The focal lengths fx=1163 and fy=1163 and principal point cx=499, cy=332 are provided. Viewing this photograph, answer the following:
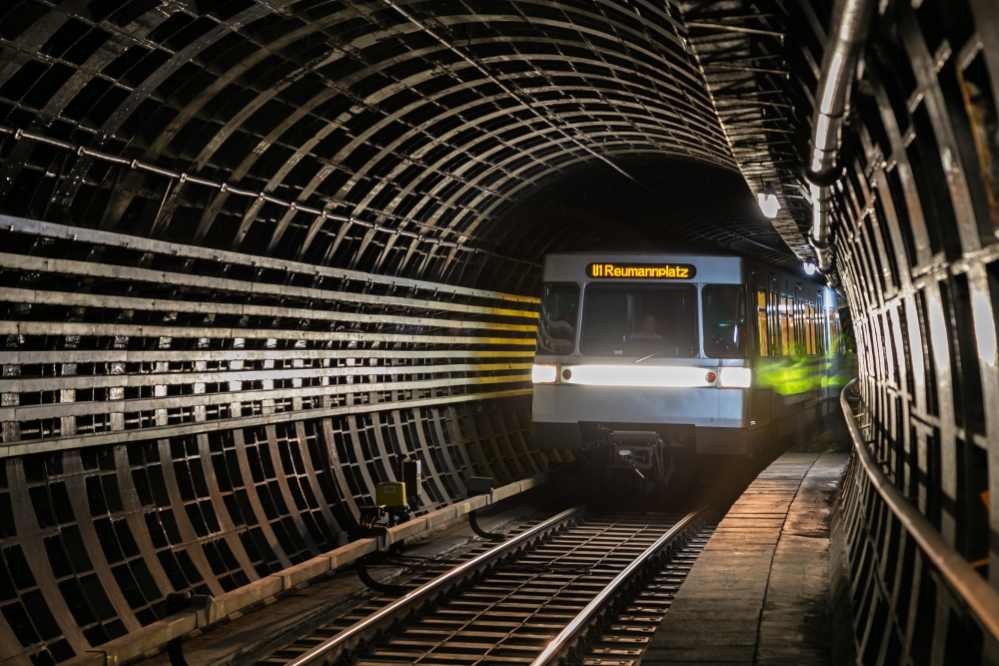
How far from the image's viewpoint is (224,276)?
11555mm

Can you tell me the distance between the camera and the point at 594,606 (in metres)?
10.1

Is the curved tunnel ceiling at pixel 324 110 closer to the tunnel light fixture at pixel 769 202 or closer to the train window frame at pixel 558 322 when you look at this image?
the tunnel light fixture at pixel 769 202

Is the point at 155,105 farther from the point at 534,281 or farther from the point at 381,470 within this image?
the point at 534,281

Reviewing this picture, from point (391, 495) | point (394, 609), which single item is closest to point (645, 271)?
point (391, 495)

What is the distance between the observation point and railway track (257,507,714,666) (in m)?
9.18

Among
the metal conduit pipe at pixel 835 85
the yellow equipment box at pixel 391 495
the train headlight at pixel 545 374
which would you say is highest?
the metal conduit pipe at pixel 835 85

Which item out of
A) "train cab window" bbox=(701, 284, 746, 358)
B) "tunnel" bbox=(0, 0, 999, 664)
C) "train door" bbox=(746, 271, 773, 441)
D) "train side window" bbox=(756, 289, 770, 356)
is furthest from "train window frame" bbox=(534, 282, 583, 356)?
"train side window" bbox=(756, 289, 770, 356)

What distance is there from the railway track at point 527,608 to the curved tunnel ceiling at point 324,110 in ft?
12.7

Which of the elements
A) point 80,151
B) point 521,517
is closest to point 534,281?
point 521,517

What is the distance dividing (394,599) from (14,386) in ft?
13.7

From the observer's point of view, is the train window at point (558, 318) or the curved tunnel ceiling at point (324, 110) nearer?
the curved tunnel ceiling at point (324, 110)

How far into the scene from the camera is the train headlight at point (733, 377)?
1484cm

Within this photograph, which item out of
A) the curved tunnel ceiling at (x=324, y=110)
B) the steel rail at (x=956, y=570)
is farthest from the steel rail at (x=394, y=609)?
the steel rail at (x=956, y=570)

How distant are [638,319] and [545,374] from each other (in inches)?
56.6
